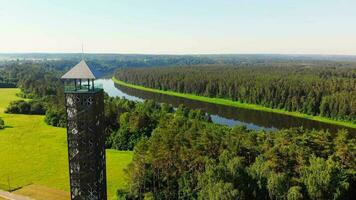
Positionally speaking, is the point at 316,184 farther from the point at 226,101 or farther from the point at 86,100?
A: the point at 226,101

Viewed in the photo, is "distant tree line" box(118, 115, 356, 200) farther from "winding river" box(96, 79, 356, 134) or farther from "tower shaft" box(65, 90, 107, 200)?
"winding river" box(96, 79, 356, 134)

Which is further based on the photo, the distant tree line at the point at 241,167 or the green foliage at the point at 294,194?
the distant tree line at the point at 241,167

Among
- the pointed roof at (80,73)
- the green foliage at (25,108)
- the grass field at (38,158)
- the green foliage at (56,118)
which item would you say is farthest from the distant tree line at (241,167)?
the green foliage at (25,108)

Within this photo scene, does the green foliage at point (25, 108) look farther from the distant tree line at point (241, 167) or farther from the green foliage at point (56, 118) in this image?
the distant tree line at point (241, 167)

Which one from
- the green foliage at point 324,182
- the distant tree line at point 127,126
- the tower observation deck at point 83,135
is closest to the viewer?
the tower observation deck at point 83,135

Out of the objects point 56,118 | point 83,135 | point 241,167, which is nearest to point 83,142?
point 83,135

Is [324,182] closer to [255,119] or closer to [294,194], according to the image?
[294,194]

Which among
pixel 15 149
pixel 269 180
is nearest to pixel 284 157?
pixel 269 180

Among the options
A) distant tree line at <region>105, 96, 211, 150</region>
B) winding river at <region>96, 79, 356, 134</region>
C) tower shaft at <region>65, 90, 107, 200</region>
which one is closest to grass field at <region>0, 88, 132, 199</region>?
distant tree line at <region>105, 96, 211, 150</region>
